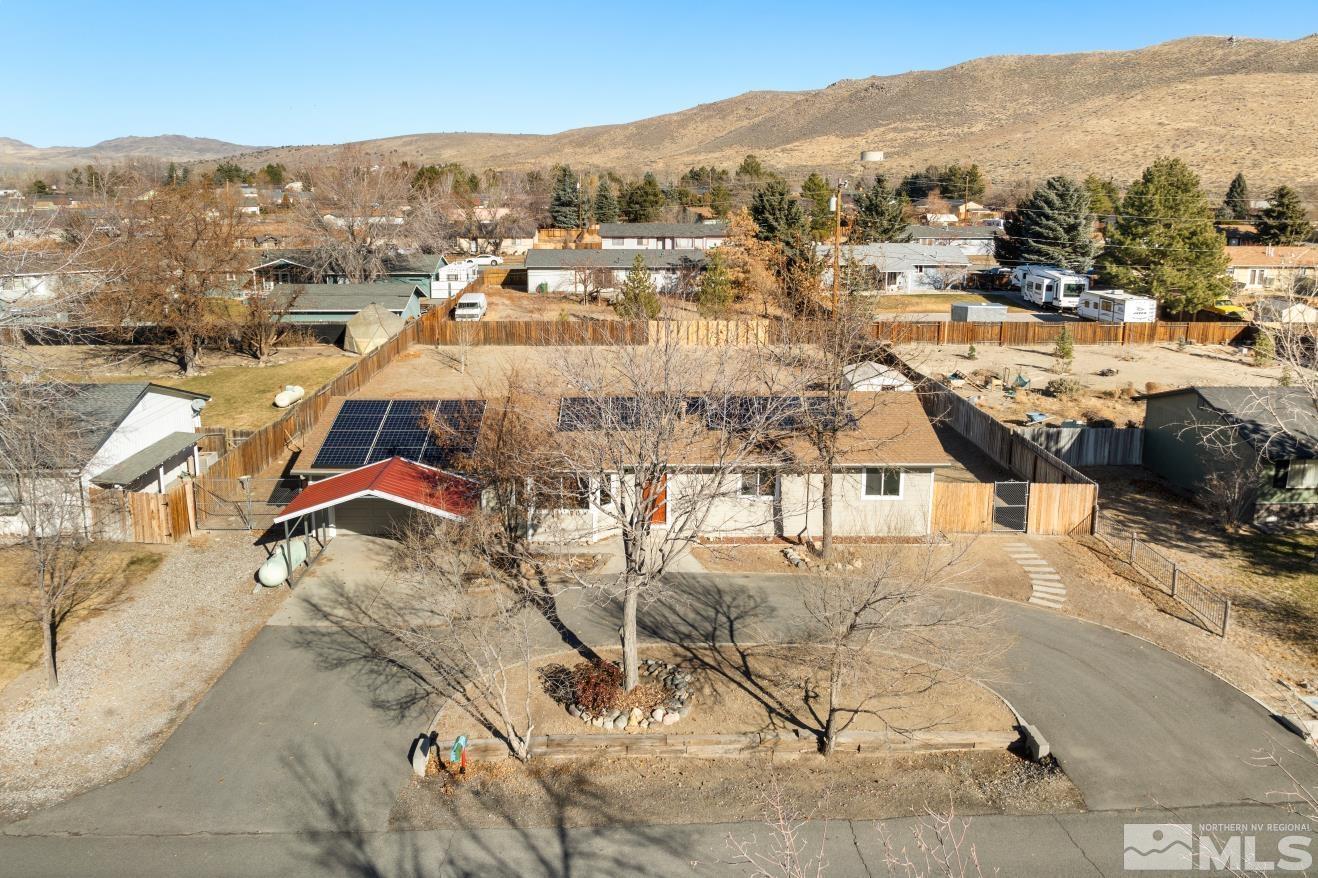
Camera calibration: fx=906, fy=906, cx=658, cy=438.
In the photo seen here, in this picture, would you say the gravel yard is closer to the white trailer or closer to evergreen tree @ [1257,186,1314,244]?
the white trailer

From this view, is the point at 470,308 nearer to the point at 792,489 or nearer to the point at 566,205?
the point at 792,489

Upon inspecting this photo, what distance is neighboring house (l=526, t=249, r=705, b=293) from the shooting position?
64.4 metres

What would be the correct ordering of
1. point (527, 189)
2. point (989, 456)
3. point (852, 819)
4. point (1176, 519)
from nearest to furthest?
point (852, 819), point (1176, 519), point (989, 456), point (527, 189)

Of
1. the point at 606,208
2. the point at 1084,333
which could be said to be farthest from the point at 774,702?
the point at 606,208

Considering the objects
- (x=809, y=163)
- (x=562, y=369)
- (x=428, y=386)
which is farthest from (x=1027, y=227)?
(x=809, y=163)

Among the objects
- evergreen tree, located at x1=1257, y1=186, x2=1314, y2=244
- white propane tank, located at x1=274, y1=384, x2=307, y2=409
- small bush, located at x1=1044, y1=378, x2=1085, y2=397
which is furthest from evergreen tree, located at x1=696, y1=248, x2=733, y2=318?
evergreen tree, located at x1=1257, y1=186, x2=1314, y2=244

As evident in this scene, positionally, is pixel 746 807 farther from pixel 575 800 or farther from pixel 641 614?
pixel 641 614

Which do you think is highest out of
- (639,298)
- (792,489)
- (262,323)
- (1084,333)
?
(639,298)

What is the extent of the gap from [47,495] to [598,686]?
13.6 meters

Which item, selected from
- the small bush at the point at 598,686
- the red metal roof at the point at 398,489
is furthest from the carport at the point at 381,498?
the small bush at the point at 598,686

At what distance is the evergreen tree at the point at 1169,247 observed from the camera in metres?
54.6

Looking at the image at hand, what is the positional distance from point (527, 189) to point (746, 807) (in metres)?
120

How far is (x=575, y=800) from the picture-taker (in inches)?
559

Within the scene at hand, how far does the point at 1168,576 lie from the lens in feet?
71.8
